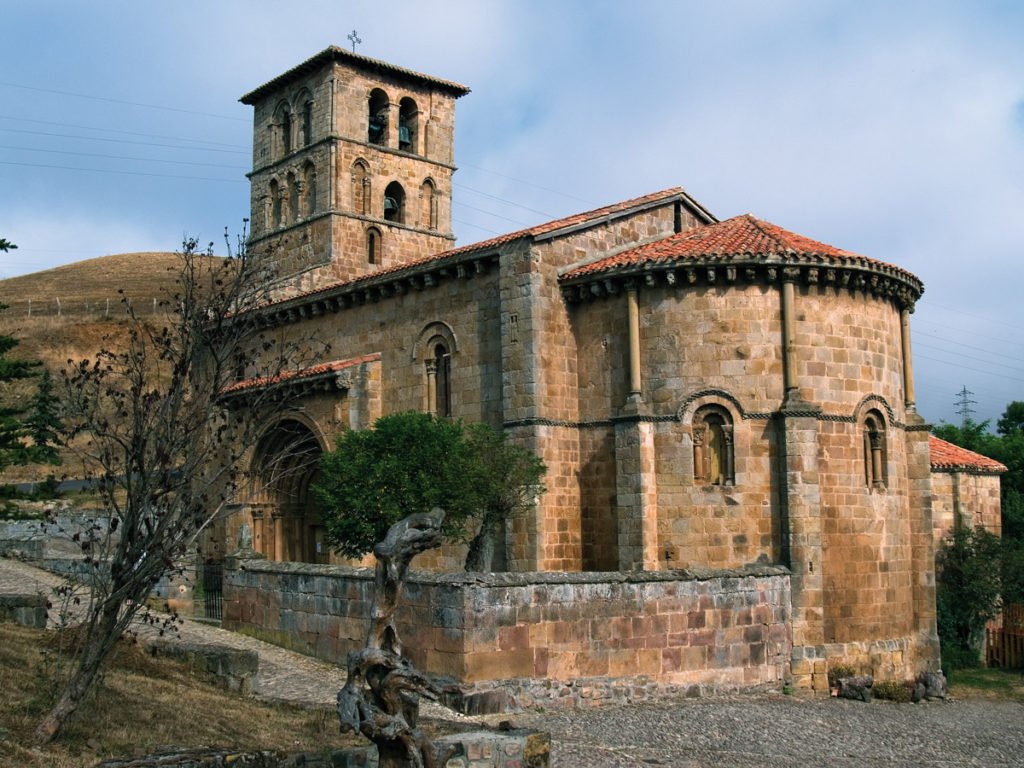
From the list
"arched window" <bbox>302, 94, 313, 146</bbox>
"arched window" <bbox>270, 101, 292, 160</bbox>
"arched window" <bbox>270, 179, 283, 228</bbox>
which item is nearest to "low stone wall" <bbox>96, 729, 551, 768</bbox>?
"arched window" <bbox>302, 94, 313, 146</bbox>

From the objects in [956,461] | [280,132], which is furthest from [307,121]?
[956,461]

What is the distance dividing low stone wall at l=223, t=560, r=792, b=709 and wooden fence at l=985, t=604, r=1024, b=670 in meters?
10.6

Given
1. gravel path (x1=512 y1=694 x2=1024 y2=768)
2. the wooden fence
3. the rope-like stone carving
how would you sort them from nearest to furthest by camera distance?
the rope-like stone carving
gravel path (x1=512 y1=694 x2=1024 y2=768)
the wooden fence

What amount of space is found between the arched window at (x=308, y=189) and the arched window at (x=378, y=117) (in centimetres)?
201

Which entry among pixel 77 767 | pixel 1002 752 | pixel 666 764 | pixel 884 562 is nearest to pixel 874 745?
pixel 1002 752

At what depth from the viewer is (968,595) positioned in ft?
82.1

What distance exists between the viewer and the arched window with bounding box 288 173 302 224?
3241 cm

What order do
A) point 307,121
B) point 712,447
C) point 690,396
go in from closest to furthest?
1. point 690,396
2. point 712,447
3. point 307,121

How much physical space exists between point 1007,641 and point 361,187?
20.9m

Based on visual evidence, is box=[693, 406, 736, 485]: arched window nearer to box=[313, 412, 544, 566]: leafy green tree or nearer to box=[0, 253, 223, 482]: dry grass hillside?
box=[313, 412, 544, 566]: leafy green tree

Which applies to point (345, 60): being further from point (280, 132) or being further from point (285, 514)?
point (285, 514)

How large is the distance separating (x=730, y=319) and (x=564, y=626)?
295 inches

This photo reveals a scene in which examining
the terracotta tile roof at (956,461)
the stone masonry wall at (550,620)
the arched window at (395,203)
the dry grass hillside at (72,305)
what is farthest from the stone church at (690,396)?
the dry grass hillside at (72,305)

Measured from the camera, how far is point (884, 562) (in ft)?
64.2
